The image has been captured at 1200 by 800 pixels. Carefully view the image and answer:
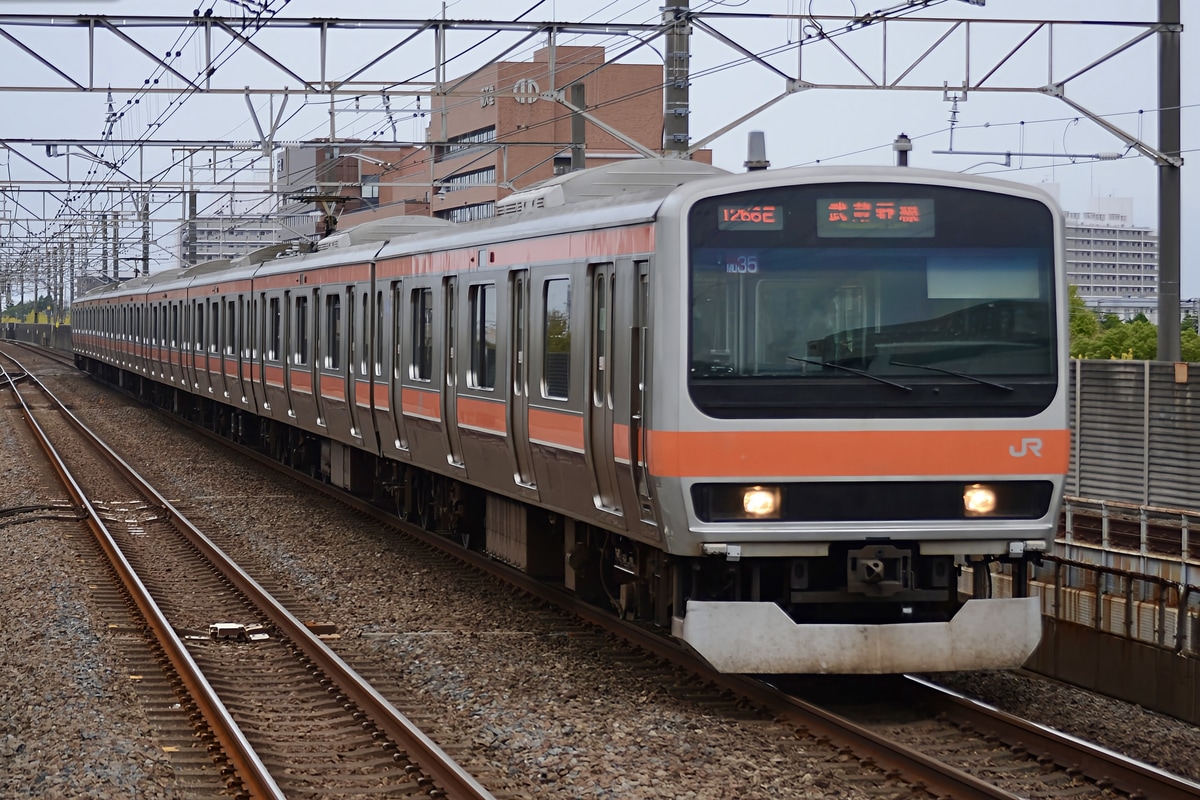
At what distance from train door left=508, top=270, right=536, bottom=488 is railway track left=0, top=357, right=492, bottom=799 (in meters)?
1.72

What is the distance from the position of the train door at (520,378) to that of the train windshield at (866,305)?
245cm

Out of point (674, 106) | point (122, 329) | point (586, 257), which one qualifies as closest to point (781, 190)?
point (586, 257)

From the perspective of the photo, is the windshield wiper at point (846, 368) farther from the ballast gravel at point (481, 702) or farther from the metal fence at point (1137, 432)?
the metal fence at point (1137, 432)

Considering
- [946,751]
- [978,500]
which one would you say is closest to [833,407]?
[978,500]

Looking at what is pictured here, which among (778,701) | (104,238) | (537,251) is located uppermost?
(104,238)

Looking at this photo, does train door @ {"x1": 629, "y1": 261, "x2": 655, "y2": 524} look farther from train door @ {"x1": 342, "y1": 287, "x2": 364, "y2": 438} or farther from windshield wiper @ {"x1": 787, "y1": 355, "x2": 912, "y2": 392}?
train door @ {"x1": 342, "y1": 287, "x2": 364, "y2": 438}

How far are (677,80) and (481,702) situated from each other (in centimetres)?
748

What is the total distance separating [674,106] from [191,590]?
5.88m

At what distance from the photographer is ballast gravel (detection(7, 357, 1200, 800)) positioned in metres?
6.75

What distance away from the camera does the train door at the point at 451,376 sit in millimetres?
11586

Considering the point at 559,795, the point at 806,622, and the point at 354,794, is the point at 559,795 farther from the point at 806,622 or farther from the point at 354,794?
the point at 806,622

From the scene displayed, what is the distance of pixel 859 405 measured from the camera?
775cm

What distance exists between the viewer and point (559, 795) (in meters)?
6.48

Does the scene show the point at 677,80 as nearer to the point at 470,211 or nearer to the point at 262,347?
the point at 262,347
